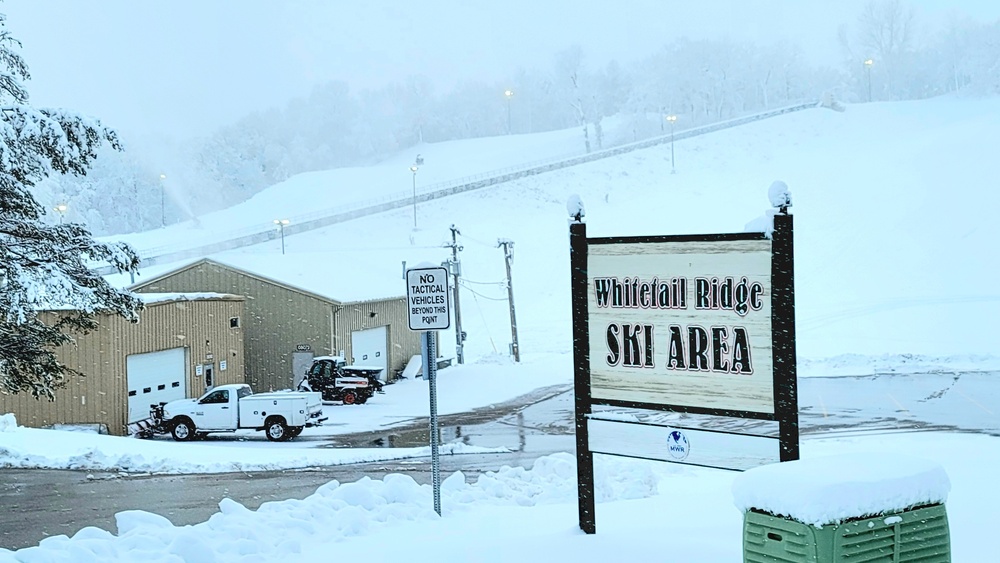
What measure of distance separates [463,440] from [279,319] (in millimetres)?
16839

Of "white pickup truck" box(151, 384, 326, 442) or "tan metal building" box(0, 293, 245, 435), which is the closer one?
"white pickup truck" box(151, 384, 326, 442)

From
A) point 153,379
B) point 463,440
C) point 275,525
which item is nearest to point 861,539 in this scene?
point 275,525

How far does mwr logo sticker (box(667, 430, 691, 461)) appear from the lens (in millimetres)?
7703

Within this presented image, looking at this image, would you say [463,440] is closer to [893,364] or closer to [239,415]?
[239,415]

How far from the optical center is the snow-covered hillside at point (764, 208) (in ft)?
157

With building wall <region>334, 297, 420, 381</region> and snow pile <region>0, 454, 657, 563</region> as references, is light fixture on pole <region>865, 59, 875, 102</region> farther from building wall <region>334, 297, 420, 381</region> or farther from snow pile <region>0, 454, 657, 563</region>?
snow pile <region>0, 454, 657, 563</region>

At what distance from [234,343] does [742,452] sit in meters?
30.5

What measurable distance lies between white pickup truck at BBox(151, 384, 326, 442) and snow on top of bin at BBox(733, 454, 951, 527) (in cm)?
2148

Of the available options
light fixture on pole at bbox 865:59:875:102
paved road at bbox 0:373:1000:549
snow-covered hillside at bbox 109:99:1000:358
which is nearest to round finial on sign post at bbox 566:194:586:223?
paved road at bbox 0:373:1000:549

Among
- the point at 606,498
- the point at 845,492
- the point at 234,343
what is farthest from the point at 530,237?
the point at 845,492

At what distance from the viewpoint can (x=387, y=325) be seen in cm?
4241

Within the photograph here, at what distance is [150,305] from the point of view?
30500mm

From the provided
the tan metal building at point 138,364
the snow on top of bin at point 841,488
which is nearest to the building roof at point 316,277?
the tan metal building at point 138,364

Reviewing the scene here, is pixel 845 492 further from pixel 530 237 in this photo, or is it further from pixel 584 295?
pixel 530 237
